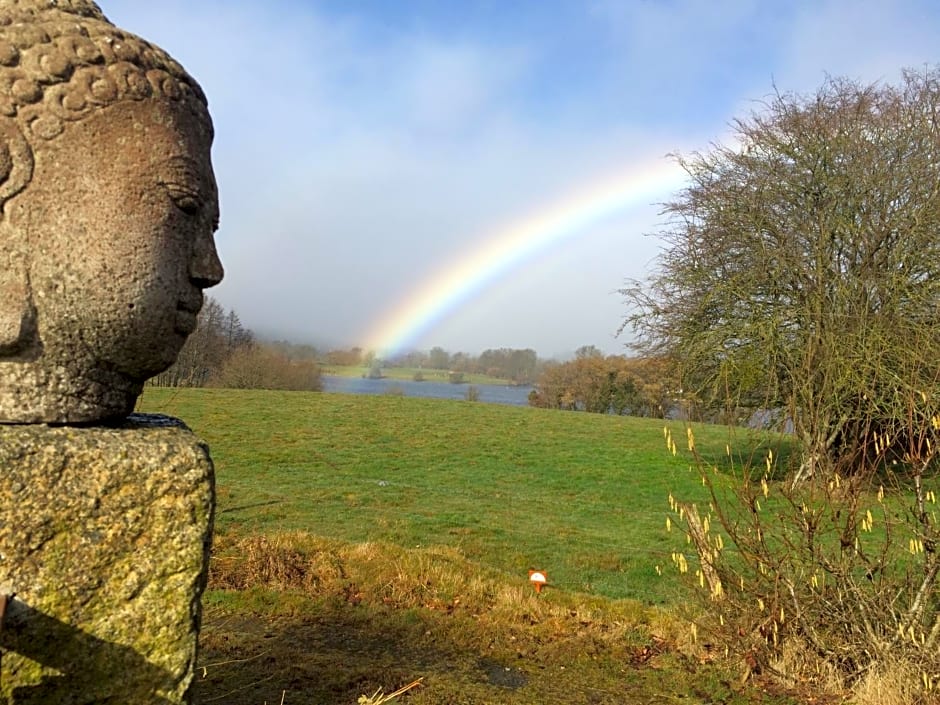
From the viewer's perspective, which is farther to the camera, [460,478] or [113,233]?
[460,478]

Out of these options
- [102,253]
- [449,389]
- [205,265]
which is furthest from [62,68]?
[449,389]

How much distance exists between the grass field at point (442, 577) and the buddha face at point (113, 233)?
2312 millimetres

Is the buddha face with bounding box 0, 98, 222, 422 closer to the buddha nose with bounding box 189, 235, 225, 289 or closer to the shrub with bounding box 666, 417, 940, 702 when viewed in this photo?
the buddha nose with bounding box 189, 235, 225, 289

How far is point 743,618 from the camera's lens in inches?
187

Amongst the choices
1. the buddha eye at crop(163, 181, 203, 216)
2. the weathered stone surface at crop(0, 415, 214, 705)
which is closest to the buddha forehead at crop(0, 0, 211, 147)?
the buddha eye at crop(163, 181, 203, 216)

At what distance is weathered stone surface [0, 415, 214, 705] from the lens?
7.43ft

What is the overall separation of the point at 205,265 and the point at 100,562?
1132 millimetres

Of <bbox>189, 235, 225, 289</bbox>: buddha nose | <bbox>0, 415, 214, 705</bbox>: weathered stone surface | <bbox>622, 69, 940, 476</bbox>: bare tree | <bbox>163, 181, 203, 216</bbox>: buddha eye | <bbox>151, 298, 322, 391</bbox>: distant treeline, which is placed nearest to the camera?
<bbox>0, 415, 214, 705</bbox>: weathered stone surface

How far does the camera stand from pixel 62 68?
2.46 meters

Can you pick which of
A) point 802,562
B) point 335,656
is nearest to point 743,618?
point 802,562

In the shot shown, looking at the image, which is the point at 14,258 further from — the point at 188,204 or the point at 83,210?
the point at 188,204

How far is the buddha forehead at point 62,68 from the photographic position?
242 cm

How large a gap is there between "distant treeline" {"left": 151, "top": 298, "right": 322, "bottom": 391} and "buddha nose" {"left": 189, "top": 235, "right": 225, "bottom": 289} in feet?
102

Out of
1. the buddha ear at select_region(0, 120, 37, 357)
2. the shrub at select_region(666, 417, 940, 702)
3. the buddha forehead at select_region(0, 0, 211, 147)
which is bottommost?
the shrub at select_region(666, 417, 940, 702)
